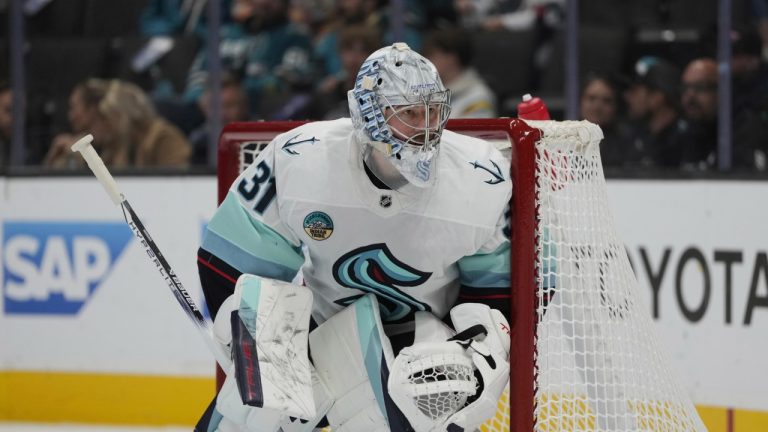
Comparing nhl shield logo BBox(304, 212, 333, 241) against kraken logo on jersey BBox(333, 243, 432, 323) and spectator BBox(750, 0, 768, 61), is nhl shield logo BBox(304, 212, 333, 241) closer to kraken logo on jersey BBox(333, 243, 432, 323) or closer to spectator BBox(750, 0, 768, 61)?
kraken logo on jersey BBox(333, 243, 432, 323)

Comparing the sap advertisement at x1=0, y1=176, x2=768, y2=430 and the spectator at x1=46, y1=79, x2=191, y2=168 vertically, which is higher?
the spectator at x1=46, y1=79, x2=191, y2=168

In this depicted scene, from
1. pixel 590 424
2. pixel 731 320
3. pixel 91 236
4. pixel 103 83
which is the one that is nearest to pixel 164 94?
pixel 103 83

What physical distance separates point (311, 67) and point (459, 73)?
0.54 metres

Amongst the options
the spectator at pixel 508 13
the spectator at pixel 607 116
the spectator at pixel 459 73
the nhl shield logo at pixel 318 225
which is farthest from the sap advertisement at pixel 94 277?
the nhl shield logo at pixel 318 225

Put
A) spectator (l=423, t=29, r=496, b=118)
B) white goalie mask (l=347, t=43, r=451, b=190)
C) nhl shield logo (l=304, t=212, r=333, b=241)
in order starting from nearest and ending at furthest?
white goalie mask (l=347, t=43, r=451, b=190), nhl shield logo (l=304, t=212, r=333, b=241), spectator (l=423, t=29, r=496, b=118)

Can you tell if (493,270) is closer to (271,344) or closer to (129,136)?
(271,344)

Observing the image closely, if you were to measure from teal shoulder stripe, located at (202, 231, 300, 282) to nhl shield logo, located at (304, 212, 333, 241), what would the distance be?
0.11 meters

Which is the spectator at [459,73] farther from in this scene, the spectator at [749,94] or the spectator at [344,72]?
the spectator at [749,94]

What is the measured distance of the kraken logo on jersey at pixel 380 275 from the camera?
2320 mm

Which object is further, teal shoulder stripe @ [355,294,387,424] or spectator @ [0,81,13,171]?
spectator @ [0,81,13,171]

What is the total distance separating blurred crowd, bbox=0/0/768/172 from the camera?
3900mm

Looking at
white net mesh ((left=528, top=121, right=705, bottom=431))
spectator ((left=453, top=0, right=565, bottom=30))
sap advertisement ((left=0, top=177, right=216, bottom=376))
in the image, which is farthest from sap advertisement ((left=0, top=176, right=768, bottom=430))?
white net mesh ((left=528, top=121, right=705, bottom=431))

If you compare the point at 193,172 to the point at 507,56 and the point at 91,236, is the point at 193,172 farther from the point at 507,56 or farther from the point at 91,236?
the point at 507,56

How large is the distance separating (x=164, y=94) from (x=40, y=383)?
0.99m
